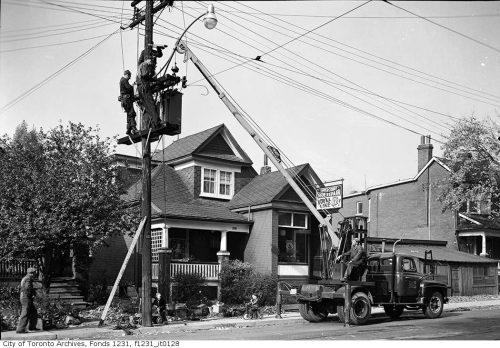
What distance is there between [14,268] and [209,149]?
11.5 m

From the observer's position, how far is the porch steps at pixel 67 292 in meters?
21.1

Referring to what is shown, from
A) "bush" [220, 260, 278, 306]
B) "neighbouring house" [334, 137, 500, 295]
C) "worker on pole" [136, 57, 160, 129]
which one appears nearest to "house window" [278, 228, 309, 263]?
"bush" [220, 260, 278, 306]

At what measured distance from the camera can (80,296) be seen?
73.5 ft

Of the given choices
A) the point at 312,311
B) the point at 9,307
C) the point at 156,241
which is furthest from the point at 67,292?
the point at 312,311

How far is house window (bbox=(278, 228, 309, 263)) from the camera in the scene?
28.3 metres

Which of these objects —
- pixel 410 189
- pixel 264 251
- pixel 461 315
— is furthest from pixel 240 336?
pixel 410 189

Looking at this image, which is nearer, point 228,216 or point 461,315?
point 461,315

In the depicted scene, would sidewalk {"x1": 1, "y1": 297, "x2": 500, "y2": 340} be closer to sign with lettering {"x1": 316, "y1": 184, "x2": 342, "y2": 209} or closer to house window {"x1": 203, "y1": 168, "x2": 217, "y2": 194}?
sign with lettering {"x1": 316, "y1": 184, "x2": 342, "y2": 209}

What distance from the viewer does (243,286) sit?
2442 centimetres

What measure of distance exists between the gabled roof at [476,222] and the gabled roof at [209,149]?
15.1 metres

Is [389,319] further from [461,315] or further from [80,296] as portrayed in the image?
[80,296]

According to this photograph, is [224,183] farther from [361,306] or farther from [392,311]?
[361,306]

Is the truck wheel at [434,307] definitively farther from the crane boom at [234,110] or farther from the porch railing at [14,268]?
the porch railing at [14,268]

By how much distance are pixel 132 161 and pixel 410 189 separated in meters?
19.6
